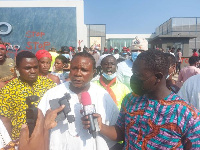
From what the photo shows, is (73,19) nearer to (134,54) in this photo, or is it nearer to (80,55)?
(134,54)

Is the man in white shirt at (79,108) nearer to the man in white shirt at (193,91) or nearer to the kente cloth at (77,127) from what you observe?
the kente cloth at (77,127)

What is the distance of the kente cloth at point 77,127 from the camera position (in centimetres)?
178

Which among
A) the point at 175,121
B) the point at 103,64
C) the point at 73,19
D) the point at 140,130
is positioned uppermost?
the point at 73,19

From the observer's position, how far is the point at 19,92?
239 cm

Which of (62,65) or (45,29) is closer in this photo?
(62,65)

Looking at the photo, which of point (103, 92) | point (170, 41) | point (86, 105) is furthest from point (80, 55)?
point (170, 41)

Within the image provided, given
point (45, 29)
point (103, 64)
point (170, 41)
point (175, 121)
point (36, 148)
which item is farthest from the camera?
point (170, 41)

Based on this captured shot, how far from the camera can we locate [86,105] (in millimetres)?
1554

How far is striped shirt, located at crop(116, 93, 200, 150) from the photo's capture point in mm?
1418

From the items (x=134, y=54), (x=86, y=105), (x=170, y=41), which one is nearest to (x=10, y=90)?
(x=86, y=105)

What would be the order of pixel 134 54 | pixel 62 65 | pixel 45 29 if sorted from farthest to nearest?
pixel 45 29, pixel 62 65, pixel 134 54

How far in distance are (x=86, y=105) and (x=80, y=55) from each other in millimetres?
599

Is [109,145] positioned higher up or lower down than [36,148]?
lower down

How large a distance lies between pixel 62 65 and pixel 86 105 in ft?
11.5
